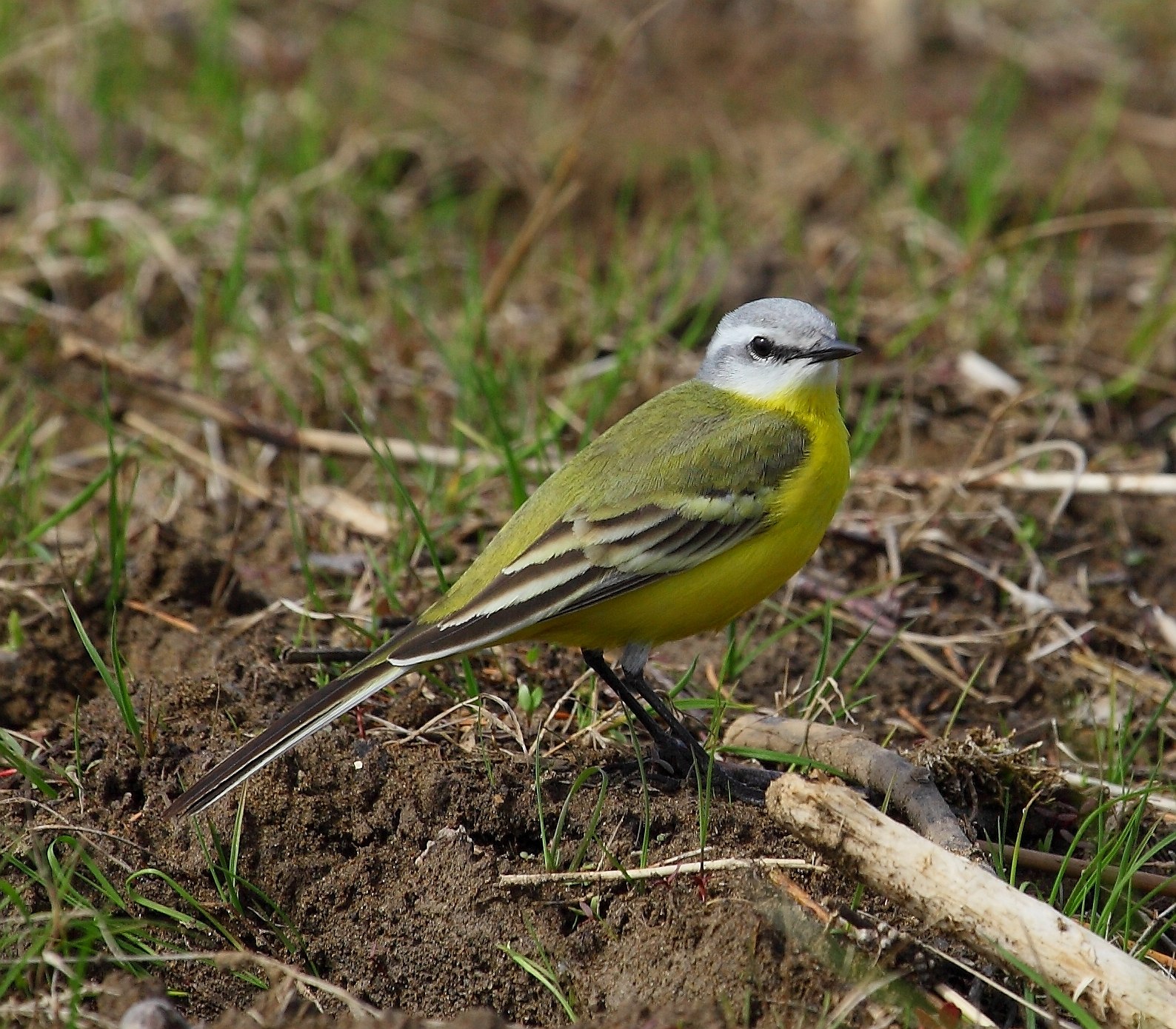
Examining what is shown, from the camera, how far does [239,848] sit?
4.14 meters

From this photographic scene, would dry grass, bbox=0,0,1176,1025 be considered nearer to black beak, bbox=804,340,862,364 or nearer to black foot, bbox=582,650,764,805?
black foot, bbox=582,650,764,805

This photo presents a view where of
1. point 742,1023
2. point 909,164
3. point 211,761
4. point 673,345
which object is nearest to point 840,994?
point 742,1023

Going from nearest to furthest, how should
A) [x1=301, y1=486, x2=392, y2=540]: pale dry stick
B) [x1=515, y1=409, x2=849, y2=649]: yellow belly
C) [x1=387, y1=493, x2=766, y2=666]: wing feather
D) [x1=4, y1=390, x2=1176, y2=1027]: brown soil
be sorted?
[x1=4, y1=390, x2=1176, y2=1027]: brown soil → [x1=387, y1=493, x2=766, y2=666]: wing feather → [x1=515, y1=409, x2=849, y2=649]: yellow belly → [x1=301, y1=486, x2=392, y2=540]: pale dry stick

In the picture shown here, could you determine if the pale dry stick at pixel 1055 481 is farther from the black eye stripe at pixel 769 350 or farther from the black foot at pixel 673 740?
the black foot at pixel 673 740

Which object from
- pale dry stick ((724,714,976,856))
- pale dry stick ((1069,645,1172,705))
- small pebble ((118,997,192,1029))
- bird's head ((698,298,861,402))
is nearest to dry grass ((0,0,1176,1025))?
pale dry stick ((1069,645,1172,705))

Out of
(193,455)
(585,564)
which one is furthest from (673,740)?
(193,455)

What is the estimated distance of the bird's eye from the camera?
5109 millimetres

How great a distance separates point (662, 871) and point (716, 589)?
0.97m

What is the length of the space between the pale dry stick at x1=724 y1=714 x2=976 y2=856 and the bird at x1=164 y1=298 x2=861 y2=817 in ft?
0.70

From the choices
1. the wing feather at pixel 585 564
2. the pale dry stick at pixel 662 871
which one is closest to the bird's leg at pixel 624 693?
the wing feather at pixel 585 564

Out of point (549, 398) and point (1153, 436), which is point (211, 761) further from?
point (1153, 436)

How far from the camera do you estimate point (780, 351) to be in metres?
5.09

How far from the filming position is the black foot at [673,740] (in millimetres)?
4418

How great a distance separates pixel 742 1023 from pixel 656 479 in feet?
6.08
